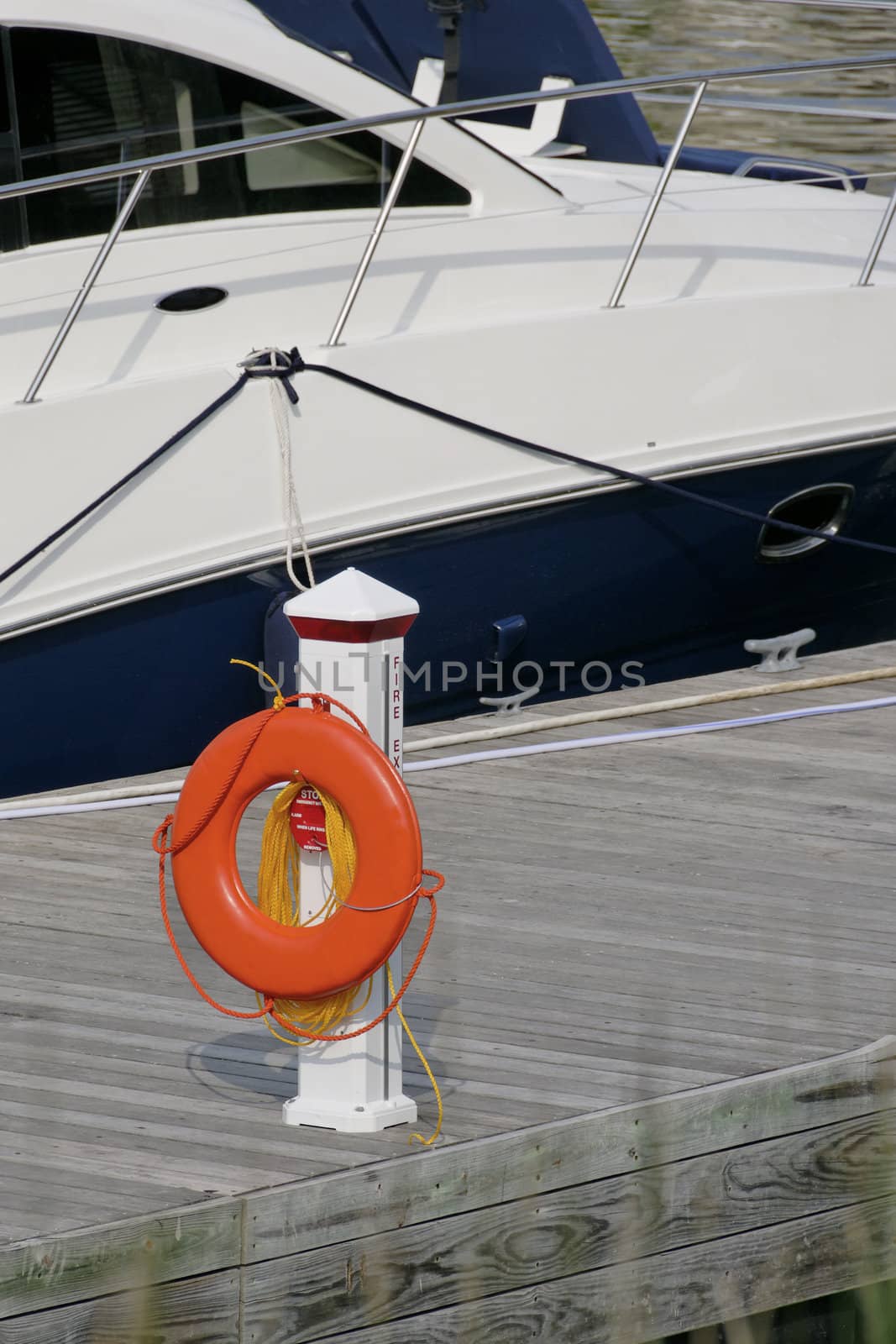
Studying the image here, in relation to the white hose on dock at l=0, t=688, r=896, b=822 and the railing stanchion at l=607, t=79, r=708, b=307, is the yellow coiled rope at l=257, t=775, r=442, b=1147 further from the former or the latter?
the railing stanchion at l=607, t=79, r=708, b=307

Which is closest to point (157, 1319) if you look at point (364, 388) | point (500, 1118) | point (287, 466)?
point (500, 1118)

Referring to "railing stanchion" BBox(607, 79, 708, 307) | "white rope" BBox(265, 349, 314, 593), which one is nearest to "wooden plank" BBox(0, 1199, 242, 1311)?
"white rope" BBox(265, 349, 314, 593)

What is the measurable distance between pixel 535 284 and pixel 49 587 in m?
1.72

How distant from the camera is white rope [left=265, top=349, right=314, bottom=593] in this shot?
195 inches

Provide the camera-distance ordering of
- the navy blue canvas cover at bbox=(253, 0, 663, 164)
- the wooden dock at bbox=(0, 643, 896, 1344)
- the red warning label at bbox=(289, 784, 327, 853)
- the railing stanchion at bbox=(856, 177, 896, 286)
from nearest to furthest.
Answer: the wooden dock at bbox=(0, 643, 896, 1344) < the red warning label at bbox=(289, 784, 327, 853) < the railing stanchion at bbox=(856, 177, 896, 286) < the navy blue canvas cover at bbox=(253, 0, 663, 164)

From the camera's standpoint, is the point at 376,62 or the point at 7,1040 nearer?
the point at 7,1040

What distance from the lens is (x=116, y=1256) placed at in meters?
2.67

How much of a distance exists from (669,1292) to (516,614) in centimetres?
263

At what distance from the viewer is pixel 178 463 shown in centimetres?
485

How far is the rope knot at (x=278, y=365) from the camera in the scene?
4941mm

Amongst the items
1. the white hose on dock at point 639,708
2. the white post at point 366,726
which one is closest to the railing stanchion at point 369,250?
the white hose on dock at point 639,708

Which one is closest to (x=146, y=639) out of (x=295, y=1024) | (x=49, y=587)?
(x=49, y=587)

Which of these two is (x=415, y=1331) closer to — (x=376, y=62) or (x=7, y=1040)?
(x=7, y=1040)

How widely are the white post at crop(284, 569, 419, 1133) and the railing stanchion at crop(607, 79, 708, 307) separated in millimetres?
2631
